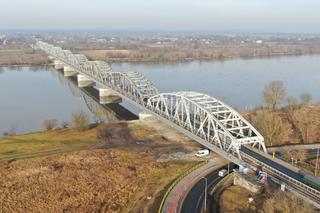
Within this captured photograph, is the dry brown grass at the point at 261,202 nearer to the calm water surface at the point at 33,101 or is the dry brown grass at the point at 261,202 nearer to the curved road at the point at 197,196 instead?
the curved road at the point at 197,196

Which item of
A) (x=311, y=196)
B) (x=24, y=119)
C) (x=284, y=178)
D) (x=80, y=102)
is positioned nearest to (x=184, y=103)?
(x=284, y=178)

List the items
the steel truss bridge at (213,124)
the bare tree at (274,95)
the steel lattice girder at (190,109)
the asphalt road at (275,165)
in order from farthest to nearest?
the bare tree at (274,95)
the steel lattice girder at (190,109)
the steel truss bridge at (213,124)
the asphalt road at (275,165)

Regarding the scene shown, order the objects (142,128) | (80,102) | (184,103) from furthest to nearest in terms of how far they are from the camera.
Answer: (80,102), (142,128), (184,103)

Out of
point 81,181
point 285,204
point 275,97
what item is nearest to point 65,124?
point 81,181

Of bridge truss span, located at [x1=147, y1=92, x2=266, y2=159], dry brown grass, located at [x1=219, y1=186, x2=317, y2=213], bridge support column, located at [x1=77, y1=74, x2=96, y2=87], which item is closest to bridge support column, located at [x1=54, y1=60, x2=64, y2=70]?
bridge support column, located at [x1=77, y1=74, x2=96, y2=87]

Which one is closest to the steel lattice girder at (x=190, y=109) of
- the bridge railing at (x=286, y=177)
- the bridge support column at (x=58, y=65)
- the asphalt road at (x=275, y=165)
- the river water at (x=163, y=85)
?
the asphalt road at (x=275, y=165)

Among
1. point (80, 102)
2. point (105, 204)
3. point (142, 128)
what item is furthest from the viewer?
point (80, 102)

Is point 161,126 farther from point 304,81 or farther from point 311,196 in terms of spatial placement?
point 304,81
